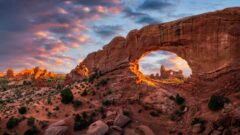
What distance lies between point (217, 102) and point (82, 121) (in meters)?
20.0

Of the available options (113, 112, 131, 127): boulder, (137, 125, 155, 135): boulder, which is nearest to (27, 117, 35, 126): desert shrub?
(113, 112, 131, 127): boulder

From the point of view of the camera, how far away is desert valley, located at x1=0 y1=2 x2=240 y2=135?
30.1m

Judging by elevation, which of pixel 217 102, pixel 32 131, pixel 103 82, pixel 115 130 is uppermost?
pixel 103 82

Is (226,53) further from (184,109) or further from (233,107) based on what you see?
(184,109)

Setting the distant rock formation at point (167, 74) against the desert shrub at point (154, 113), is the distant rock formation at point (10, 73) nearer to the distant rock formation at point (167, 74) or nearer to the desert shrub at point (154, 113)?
the distant rock formation at point (167, 74)

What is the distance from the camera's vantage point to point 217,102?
2847cm

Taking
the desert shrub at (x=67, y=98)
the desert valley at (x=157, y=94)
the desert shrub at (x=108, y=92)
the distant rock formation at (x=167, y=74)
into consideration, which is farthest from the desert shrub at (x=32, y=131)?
the distant rock formation at (x=167, y=74)

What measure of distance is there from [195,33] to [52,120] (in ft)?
88.8

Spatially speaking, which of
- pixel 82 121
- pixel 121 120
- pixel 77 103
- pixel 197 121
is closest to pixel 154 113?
pixel 121 120

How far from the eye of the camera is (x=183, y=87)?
38531 mm

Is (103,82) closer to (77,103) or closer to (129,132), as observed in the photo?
(77,103)

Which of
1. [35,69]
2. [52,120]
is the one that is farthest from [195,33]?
[35,69]

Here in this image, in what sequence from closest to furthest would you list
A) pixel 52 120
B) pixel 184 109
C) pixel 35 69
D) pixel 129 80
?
pixel 184 109
pixel 52 120
pixel 129 80
pixel 35 69

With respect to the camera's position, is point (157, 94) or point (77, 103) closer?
point (157, 94)
